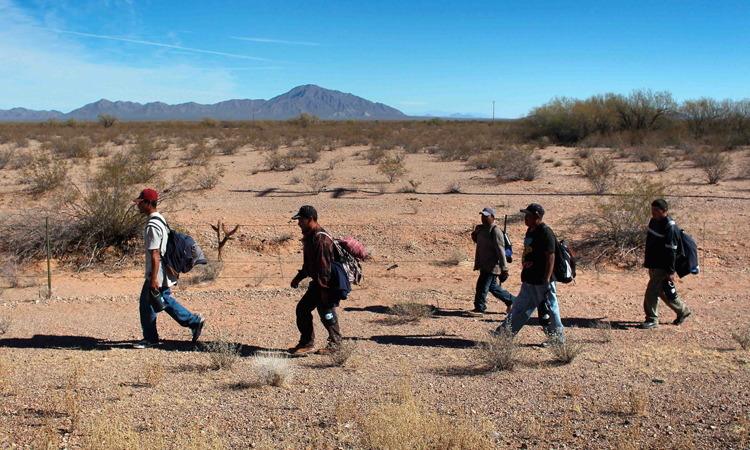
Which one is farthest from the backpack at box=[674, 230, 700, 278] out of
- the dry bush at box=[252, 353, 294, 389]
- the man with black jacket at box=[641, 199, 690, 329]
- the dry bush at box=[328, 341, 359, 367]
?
the dry bush at box=[252, 353, 294, 389]

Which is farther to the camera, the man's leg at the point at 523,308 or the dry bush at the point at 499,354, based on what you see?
the man's leg at the point at 523,308

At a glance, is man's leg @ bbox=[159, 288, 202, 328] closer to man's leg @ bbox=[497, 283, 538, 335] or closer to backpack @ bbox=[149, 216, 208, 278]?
backpack @ bbox=[149, 216, 208, 278]

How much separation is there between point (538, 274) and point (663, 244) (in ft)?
5.95

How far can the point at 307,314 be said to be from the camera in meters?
5.32

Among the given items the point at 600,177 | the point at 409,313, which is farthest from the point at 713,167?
the point at 409,313

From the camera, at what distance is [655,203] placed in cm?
608

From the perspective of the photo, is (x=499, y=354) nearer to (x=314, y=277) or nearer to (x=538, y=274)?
(x=538, y=274)

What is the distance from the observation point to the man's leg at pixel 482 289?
679 centimetres

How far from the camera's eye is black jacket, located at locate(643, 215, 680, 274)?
6.02 m

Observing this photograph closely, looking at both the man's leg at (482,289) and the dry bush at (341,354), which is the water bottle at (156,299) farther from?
the man's leg at (482,289)

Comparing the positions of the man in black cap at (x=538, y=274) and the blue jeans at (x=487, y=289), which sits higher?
the man in black cap at (x=538, y=274)

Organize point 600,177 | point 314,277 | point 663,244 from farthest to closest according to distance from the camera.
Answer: point 600,177 < point 663,244 < point 314,277

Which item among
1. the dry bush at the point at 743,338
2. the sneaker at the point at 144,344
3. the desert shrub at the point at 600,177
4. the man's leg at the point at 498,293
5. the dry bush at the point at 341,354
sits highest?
the desert shrub at the point at 600,177

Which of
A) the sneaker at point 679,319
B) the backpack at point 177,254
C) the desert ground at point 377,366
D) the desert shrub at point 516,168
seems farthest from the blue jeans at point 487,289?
the desert shrub at point 516,168
